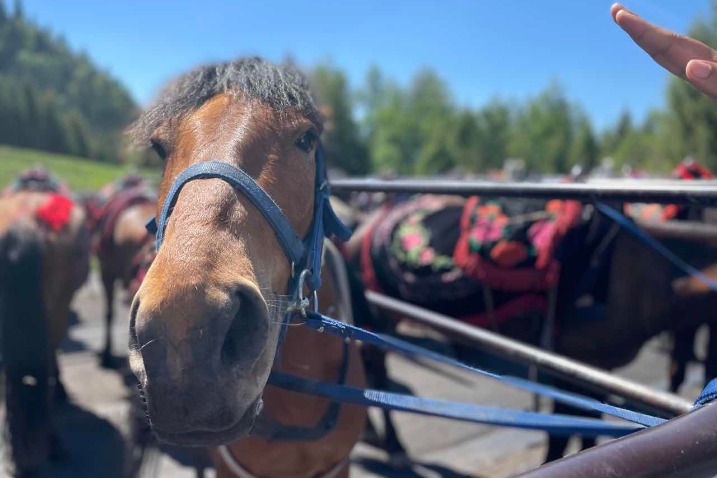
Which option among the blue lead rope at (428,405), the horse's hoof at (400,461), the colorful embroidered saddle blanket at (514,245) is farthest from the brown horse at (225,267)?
the horse's hoof at (400,461)

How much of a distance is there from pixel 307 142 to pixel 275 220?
369mm

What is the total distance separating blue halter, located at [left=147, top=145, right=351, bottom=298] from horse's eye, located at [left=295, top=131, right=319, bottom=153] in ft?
0.49

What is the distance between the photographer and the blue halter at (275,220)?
121 cm

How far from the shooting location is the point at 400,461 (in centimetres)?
408

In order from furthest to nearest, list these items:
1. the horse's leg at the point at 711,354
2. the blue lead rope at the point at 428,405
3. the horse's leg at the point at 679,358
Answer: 1. the horse's leg at the point at 679,358
2. the horse's leg at the point at 711,354
3. the blue lead rope at the point at 428,405

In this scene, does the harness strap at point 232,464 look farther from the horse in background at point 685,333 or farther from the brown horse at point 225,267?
the horse in background at point 685,333

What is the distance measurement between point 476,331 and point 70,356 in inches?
209

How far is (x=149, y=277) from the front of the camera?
3.56 ft

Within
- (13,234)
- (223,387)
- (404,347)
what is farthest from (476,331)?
(13,234)

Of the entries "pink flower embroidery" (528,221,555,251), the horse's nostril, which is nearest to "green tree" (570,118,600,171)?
"pink flower embroidery" (528,221,555,251)

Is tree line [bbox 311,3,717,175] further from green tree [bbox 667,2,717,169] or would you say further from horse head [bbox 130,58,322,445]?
horse head [bbox 130,58,322,445]

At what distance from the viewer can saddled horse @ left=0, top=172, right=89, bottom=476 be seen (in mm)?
3391

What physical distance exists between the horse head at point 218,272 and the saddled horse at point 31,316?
9.10 ft

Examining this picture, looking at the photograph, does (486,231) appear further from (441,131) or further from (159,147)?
(441,131)
